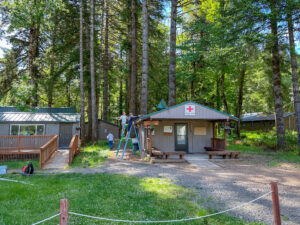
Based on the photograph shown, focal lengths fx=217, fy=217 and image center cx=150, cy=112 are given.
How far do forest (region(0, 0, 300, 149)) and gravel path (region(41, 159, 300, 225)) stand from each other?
6222mm

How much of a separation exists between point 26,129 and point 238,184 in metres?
16.4

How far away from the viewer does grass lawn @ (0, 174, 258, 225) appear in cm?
441

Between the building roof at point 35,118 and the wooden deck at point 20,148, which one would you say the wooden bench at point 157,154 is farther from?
the building roof at point 35,118

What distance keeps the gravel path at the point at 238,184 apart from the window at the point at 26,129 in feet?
30.8

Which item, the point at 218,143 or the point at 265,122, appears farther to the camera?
the point at 265,122

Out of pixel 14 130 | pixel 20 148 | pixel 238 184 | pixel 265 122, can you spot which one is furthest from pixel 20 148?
pixel 265 122

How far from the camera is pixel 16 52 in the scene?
799 inches

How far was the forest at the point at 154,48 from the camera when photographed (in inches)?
480

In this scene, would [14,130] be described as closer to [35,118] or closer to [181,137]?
[35,118]

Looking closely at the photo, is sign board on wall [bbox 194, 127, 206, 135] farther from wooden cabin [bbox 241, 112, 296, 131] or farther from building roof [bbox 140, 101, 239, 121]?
wooden cabin [bbox 241, 112, 296, 131]

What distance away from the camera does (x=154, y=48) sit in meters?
18.3

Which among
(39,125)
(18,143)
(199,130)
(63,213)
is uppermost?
(39,125)

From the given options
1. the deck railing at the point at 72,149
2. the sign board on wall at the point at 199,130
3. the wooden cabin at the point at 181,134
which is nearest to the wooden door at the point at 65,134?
the deck railing at the point at 72,149

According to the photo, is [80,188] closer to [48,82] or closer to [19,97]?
[19,97]
